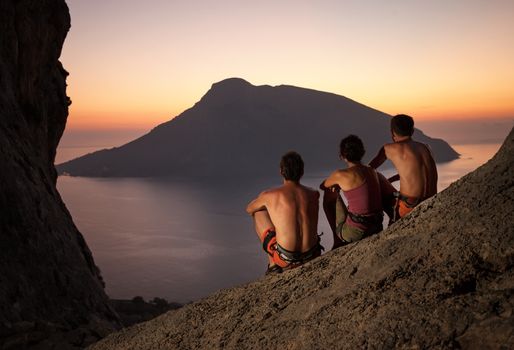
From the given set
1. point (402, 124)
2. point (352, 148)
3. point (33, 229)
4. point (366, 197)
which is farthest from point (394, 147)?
point (33, 229)

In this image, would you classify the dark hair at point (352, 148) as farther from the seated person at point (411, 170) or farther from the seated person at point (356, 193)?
the seated person at point (411, 170)

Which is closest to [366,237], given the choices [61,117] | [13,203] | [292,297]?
[292,297]

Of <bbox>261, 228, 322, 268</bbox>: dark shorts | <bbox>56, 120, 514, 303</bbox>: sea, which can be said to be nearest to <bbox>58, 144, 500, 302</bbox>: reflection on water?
<bbox>56, 120, 514, 303</bbox>: sea

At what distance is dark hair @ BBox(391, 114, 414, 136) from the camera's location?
20.4 ft

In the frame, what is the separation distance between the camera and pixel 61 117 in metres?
22.0

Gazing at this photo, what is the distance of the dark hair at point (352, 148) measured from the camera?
5898 millimetres

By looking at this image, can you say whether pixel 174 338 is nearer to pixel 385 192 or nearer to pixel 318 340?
pixel 318 340

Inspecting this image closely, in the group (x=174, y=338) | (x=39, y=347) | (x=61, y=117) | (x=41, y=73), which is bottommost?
(x=39, y=347)

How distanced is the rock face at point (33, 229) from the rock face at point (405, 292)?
411 cm

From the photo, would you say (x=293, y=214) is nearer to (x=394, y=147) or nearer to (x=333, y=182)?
(x=333, y=182)

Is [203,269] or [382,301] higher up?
[382,301]

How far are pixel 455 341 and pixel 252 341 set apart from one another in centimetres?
209

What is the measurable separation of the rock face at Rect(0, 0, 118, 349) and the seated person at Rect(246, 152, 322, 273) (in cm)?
484

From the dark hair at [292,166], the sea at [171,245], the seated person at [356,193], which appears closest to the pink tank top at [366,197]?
the seated person at [356,193]
